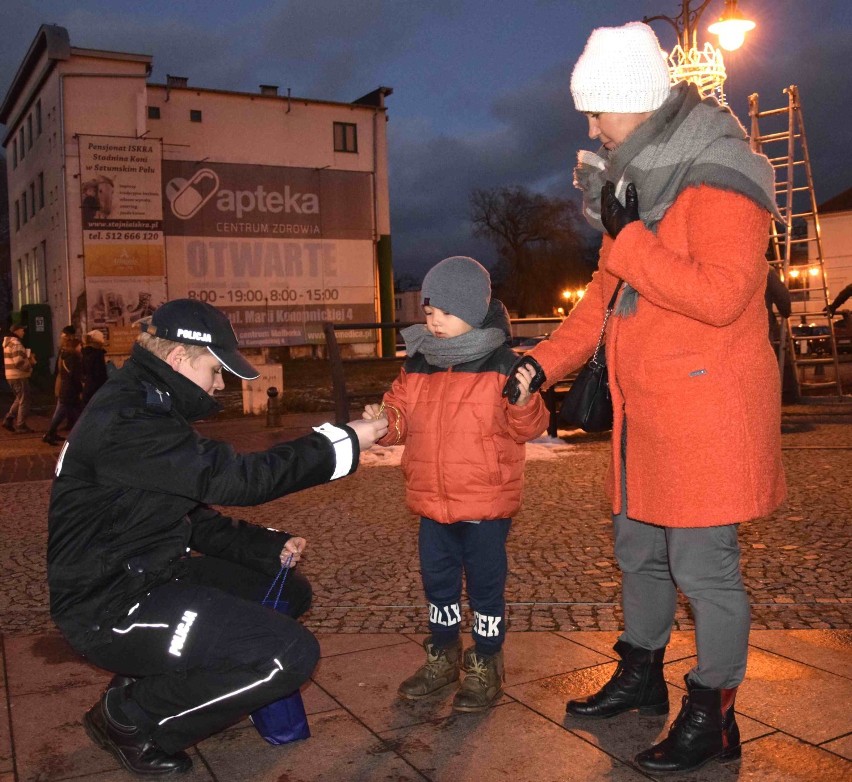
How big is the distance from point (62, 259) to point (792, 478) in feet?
97.2

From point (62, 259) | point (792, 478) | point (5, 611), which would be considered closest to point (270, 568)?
point (5, 611)

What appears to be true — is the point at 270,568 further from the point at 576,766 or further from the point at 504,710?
the point at 576,766

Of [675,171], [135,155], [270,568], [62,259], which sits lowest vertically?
[270,568]

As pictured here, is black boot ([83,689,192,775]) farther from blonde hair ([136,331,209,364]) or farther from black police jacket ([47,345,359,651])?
blonde hair ([136,331,209,364])

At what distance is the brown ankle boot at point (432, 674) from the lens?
3662 millimetres

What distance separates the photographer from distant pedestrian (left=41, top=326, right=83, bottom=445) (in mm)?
14125

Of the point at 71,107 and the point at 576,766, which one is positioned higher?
the point at 71,107

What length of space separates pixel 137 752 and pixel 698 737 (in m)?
1.77

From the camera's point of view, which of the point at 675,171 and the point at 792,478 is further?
the point at 792,478

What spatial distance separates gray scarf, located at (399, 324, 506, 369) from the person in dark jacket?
64cm

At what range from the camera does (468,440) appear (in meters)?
3.52

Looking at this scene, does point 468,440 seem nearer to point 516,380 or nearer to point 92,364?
point 516,380

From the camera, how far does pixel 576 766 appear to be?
3029 millimetres

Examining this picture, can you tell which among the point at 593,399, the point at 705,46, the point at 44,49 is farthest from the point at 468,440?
the point at 44,49
